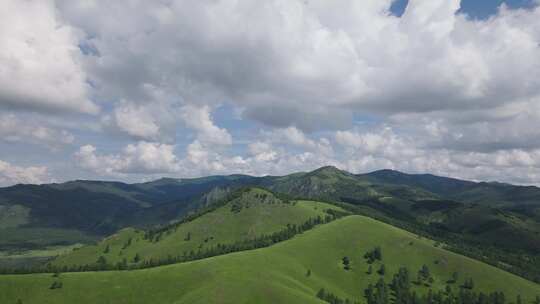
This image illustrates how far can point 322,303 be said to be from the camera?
628ft

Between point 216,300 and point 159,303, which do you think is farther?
point 159,303

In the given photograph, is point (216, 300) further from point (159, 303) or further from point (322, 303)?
point (322, 303)

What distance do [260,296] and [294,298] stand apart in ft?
49.8

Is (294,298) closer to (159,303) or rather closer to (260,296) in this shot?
(260,296)

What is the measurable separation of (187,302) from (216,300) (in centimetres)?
1349

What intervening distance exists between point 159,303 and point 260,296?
4756 cm

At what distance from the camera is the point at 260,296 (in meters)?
193

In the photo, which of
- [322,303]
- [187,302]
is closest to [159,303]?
[187,302]

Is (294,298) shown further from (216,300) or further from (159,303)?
(159,303)

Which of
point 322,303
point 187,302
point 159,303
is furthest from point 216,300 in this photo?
point 322,303

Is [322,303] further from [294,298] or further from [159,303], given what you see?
[159,303]

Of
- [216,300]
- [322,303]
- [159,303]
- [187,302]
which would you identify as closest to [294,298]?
[322,303]

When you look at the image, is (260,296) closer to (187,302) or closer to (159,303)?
(187,302)

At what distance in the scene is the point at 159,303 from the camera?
199625 mm
